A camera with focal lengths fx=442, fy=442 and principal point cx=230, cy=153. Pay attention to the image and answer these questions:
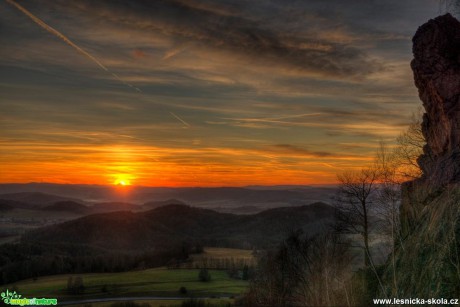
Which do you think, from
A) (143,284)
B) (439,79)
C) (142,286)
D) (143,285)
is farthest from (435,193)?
(143,284)

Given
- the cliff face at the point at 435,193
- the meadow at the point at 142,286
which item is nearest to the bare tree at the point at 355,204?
the cliff face at the point at 435,193

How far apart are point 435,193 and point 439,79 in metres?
10.4

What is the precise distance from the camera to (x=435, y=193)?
1914 cm

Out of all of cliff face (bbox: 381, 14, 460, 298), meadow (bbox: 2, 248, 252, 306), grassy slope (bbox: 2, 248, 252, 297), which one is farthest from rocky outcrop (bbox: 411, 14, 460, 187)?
grassy slope (bbox: 2, 248, 252, 297)

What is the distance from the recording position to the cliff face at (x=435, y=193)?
1347 centimetres

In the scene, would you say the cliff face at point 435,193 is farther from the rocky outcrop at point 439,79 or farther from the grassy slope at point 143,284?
the grassy slope at point 143,284

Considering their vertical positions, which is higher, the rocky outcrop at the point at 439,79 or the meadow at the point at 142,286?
the rocky outcrop at the point at 439,79

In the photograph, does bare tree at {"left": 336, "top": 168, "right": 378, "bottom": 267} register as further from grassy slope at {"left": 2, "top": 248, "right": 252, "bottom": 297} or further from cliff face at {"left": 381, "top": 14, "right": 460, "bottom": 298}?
grassy slope at {"left": 2, "top": 248, "right": 252, "bottom": 297}

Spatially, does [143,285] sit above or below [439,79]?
below

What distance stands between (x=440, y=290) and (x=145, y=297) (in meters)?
134

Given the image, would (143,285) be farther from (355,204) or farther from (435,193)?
(435,193)

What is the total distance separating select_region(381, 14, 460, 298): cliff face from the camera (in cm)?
1347

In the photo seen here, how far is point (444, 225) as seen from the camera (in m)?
14.9

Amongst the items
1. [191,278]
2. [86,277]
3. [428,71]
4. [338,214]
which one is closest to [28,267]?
[86,277]
